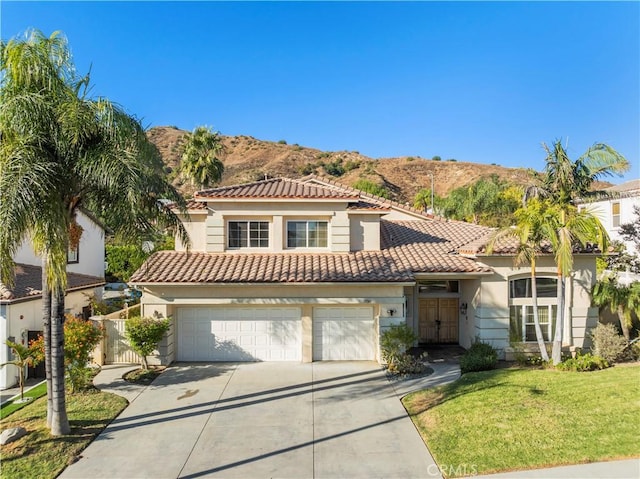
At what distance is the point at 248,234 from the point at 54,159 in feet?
29.0

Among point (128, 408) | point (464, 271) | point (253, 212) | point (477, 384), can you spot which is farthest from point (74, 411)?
point (464, 271)

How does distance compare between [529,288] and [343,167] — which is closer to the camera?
[529,288]

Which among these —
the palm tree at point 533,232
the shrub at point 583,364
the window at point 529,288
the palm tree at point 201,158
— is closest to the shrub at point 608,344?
the shrub at point 583,364

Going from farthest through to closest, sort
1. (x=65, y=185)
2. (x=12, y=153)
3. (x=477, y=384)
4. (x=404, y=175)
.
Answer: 1. (x=404, y=175)
2. (x=477, y=384)
3. (x=65, y=185)
4. (x=12, y=153)

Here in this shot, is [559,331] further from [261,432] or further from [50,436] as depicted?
[50,436]

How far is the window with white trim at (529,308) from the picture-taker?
600 inches

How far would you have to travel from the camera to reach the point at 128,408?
1088 cm

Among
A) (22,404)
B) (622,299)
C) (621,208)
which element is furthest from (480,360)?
(621,208)

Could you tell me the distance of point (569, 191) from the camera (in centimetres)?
1337

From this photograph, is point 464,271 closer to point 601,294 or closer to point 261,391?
point 601,294

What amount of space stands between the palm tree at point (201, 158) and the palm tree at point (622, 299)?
26.3 metres

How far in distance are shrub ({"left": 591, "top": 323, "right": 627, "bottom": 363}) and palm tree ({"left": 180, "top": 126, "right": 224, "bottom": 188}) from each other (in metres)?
26.9

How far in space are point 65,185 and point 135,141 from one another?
174 centimetres

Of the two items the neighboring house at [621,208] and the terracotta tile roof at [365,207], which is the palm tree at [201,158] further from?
the neighboring house at [621,208]
